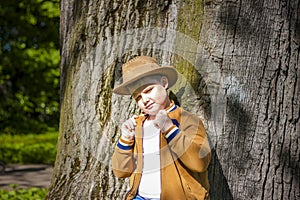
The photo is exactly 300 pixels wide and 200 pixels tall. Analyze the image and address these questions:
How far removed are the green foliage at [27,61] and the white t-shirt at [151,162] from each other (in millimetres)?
12626

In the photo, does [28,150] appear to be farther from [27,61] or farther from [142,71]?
[142,71]

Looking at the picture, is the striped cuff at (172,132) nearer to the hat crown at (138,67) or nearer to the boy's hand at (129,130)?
Answer: the boy's hand at (129,130)

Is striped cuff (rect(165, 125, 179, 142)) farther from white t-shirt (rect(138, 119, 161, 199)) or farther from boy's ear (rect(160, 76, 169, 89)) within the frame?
boy's ear (rect(160, 76, 169, 89))

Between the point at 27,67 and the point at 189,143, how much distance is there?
13474mm

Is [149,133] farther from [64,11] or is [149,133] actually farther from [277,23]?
[64,11]

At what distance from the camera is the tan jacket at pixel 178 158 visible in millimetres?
3672

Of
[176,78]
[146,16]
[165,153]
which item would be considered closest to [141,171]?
[165,153]

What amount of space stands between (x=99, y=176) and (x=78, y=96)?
1.98 feet

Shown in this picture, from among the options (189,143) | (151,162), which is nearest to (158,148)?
(151,162)

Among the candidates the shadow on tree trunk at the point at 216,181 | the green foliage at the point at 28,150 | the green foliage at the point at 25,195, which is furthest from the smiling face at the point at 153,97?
the green foliage at the point at 28,150

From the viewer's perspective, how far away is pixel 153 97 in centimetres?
372

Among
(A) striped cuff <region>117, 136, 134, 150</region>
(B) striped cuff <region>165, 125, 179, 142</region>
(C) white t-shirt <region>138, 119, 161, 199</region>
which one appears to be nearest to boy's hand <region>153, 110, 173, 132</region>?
(B) striped cuff <region>165, 125, 179, 142</region>

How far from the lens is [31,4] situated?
16500 mm

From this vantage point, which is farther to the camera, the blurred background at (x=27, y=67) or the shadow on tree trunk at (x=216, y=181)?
the blurred background at (x=27, y=67)
